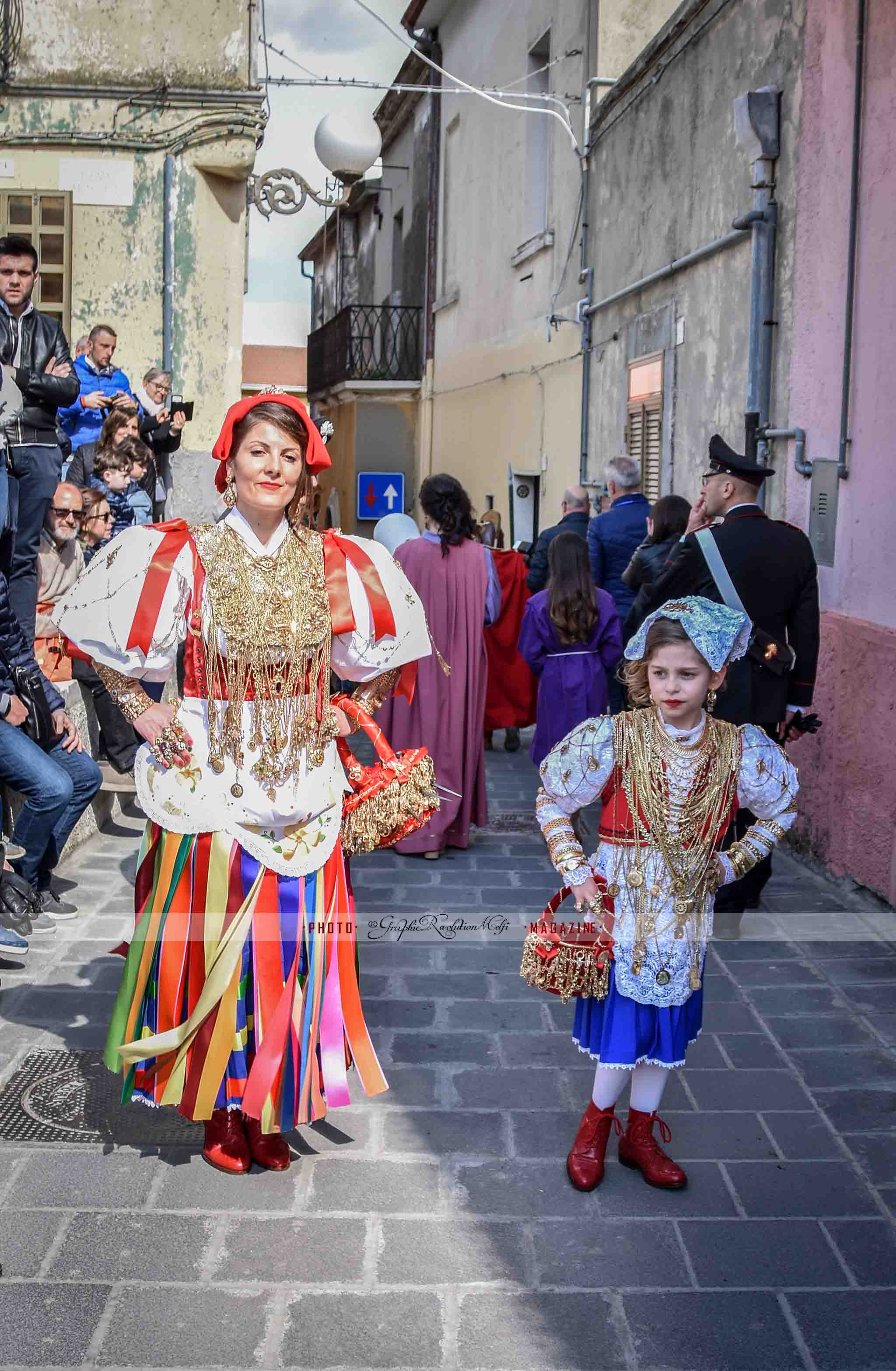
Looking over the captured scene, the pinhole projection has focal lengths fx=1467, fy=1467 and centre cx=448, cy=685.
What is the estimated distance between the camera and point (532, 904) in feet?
21.3

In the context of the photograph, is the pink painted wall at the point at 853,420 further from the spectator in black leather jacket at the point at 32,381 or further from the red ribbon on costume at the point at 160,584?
the spectator in black leather jacket at the point at 32,381

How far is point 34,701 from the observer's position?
5500 mm

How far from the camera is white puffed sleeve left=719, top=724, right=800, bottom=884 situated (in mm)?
3752

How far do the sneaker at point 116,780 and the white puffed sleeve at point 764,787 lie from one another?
4676mm

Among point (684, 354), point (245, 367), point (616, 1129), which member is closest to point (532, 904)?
point (616, 1129)

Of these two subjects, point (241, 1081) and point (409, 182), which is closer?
point (241, 1081)

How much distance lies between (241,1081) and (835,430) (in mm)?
4922

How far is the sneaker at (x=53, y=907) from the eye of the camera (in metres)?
5.96

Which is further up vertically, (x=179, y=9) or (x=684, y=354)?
(x=179, y=9)

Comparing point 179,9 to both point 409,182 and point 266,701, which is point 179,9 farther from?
point 409,182

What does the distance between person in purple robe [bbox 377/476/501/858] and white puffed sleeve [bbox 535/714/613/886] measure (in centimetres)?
378

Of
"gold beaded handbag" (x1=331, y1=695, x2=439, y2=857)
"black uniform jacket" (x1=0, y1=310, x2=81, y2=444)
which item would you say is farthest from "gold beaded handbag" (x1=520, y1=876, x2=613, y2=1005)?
"black uniform jacket" (x1=0, y1=310, x2=81, y2=444)

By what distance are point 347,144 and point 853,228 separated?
8251 millimetres

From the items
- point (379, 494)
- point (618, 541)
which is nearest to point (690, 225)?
point (618, 541)
